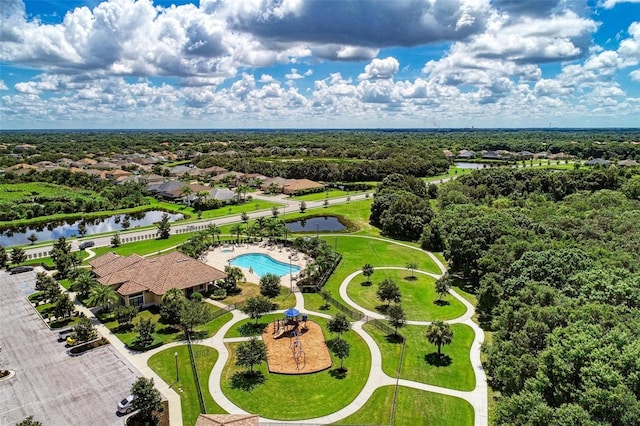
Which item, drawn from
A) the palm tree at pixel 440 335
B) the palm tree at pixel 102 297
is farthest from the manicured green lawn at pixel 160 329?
the palm tree at pixel 440 335

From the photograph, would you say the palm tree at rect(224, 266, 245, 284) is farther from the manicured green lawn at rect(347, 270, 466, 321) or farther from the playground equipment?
the playground equipment

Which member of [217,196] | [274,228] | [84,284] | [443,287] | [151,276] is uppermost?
[274,228]

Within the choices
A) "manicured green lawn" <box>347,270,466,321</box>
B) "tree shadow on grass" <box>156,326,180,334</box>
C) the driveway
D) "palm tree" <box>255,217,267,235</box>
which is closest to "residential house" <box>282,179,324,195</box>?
"palm tree" <box>255,217,267,235</box>

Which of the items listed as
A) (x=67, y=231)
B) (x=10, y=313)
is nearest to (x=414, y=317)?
(x=10, y=313)

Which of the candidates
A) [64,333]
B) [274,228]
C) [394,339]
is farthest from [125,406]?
[274,228]

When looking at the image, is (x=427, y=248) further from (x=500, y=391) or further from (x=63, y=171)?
(x=63, y=171)

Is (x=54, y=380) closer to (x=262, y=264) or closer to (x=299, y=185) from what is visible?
(x=262, y=264)
